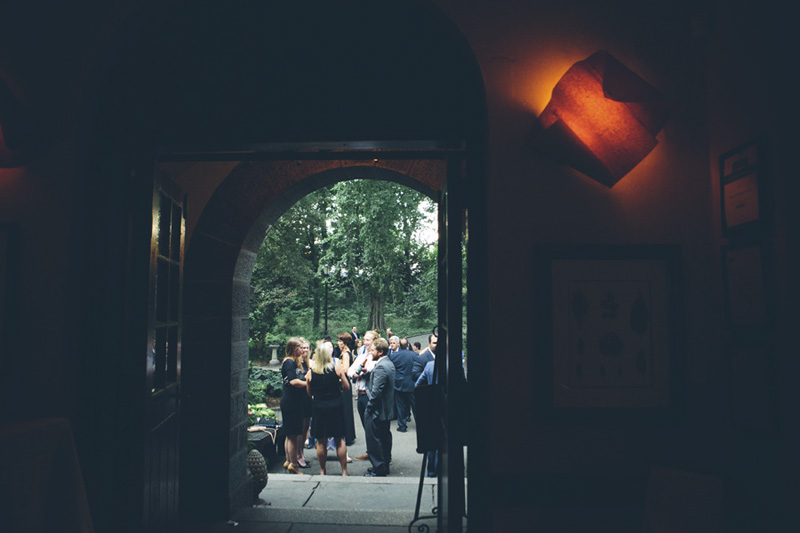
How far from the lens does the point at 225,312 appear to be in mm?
4289

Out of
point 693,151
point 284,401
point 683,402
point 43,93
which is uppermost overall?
point 43,93

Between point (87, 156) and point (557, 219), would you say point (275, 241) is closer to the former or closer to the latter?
point (87, 156)

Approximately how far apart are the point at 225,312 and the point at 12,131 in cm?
242

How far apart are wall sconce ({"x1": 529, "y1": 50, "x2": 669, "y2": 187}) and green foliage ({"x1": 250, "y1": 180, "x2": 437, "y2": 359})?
884 cm

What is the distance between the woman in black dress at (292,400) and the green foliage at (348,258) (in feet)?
16.3

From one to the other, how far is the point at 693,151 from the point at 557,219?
0.75 meters

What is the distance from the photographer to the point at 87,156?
2.33m

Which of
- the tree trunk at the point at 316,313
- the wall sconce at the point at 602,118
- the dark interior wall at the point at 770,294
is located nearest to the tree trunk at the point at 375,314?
the tree trunk at the point at 316,313

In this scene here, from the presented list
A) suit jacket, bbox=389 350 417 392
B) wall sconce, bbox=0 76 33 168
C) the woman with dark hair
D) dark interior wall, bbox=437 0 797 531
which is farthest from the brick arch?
suit jacket, bbox=389 350 417 392

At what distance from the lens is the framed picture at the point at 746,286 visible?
1.80 metres

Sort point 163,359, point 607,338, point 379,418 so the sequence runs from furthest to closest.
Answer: point 379,418, point 163,359, point 607,338

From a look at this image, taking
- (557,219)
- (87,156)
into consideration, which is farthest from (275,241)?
(557,219)

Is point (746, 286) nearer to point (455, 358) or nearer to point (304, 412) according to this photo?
point (455, 358)

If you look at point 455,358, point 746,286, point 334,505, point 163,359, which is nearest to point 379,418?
point 334,505
